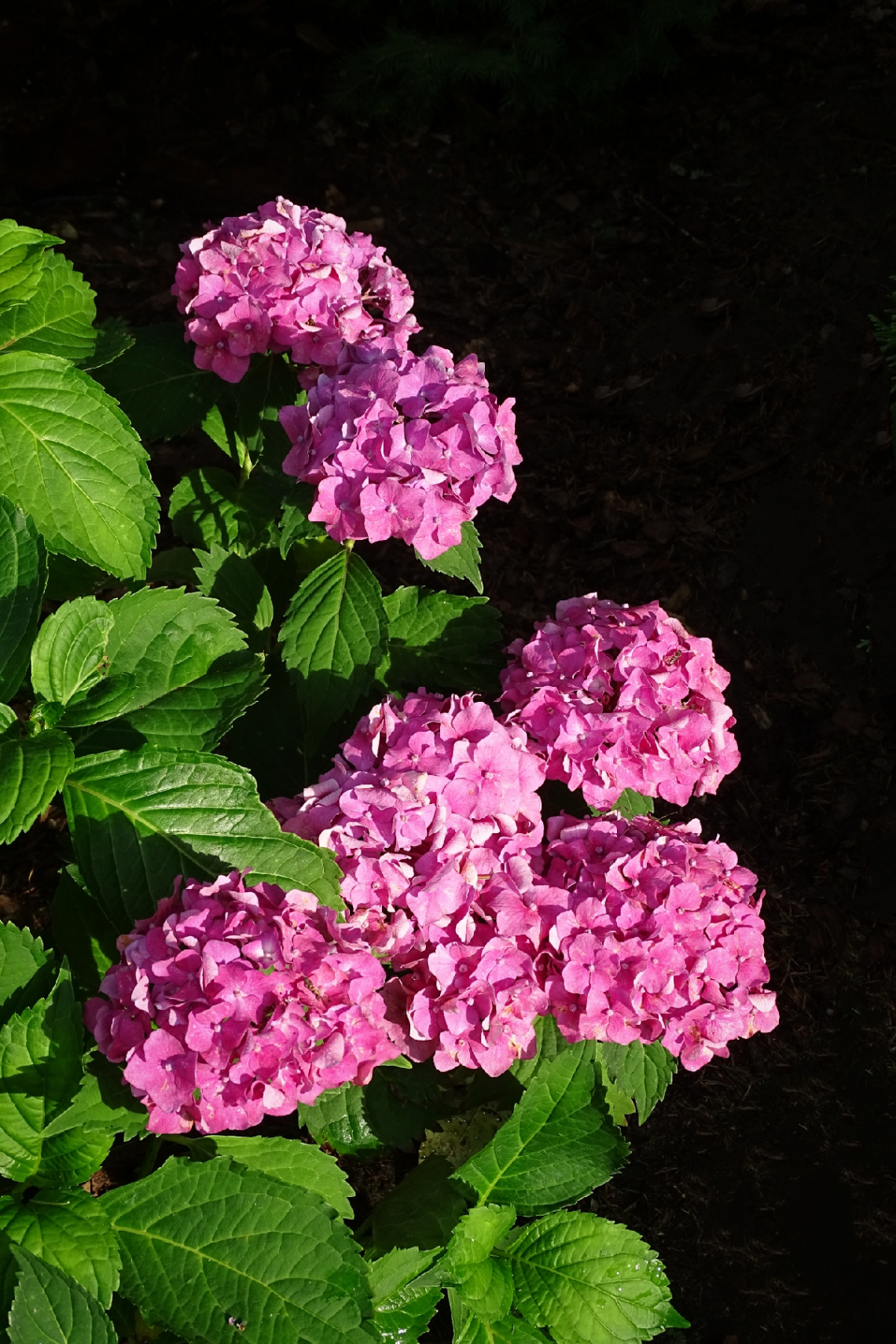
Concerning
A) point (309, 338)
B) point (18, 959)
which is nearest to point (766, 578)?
point (309, 338)

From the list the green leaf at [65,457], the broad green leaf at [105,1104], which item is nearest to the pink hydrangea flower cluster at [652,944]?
the broad green leaf at [105,1104]

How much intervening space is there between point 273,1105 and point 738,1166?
5.79ft

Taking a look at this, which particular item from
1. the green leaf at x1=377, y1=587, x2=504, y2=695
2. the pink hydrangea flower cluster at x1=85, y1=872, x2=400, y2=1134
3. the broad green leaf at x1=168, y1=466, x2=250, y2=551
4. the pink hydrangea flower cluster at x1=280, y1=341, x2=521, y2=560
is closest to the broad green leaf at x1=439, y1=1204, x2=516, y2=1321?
the pink hydrangea flower cluster at x1=85, y1=872, x2=400, y2=1134

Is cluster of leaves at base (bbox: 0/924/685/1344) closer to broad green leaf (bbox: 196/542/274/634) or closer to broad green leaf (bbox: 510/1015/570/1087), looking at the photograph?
broad green leaf (bbox: 510/1015/570/1087)

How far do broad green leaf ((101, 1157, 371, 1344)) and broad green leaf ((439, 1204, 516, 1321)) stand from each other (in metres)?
0.24

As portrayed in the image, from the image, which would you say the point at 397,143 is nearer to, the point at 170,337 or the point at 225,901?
the point at 170,337

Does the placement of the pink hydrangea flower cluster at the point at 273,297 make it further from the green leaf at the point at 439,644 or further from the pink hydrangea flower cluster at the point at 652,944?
the pink hydrangea flower cluster at the point at 652,944

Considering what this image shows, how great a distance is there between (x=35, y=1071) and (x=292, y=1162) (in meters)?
0.53

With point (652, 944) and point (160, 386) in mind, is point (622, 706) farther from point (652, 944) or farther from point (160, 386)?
point (160, 386)

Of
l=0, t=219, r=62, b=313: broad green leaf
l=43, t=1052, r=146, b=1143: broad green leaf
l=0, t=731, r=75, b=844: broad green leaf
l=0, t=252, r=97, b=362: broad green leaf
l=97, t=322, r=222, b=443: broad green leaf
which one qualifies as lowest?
l=43, t=1052, r=146, b=1143: broad green leaf

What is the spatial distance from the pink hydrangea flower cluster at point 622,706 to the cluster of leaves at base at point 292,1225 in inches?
19.0

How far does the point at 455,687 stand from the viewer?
7.72ft

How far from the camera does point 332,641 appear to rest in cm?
211

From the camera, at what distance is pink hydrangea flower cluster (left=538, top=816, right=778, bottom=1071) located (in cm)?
178
